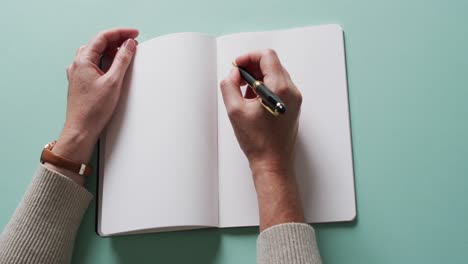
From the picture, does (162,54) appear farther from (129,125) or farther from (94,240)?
(94,240)

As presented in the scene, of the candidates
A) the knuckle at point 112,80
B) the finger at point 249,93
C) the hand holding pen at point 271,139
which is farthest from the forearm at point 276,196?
the knuckle at point 112,80

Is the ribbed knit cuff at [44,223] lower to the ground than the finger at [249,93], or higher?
lower

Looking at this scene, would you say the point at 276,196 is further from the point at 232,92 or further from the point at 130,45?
the point at 130,45

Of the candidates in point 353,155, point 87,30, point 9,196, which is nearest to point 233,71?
point 353,155

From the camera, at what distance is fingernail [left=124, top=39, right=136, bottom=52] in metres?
0.69

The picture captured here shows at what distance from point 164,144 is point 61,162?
162 millimetres

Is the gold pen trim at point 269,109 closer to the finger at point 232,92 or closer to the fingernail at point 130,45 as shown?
the finger at point 232,92

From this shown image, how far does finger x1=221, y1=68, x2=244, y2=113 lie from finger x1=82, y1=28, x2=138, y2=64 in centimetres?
22

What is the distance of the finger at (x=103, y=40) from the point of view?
2.29ft

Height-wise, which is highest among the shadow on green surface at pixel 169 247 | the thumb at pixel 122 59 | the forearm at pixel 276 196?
the thumb at pixel 122 59

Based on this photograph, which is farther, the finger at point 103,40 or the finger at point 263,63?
the finger at point 103,40

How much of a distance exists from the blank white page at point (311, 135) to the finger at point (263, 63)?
0.07 meters

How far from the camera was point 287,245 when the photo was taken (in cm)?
53

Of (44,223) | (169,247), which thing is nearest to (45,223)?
(44,223)
